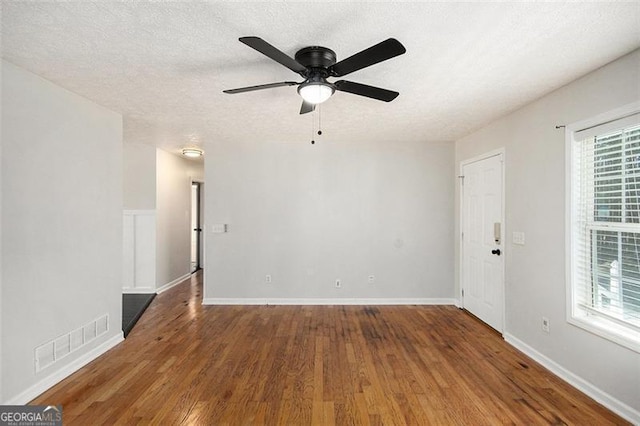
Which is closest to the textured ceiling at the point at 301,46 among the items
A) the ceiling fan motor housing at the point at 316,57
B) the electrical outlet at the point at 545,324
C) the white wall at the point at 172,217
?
the ceiling fan motor housing at the point at 316,57

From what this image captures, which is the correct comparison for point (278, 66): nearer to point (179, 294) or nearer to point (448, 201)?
point (448, 201)

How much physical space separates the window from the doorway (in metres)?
6.76

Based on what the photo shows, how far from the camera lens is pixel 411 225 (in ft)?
14.9

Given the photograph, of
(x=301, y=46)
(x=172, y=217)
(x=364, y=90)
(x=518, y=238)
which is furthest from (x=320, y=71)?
(x=172, y=217)

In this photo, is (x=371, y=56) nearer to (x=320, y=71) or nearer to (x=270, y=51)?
(x=320, y=71)

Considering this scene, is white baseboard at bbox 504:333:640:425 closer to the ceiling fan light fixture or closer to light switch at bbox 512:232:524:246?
light switch at bbox 512:232:524:246

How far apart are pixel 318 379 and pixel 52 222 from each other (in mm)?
2619

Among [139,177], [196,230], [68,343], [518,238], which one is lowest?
[68,343]

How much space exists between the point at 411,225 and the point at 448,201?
699 mm

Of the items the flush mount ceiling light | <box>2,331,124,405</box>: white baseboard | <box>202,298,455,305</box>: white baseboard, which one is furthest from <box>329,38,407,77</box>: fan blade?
the flush mount ceiling light

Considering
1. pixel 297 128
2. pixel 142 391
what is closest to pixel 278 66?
pixel 297 128

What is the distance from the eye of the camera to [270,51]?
155 cm

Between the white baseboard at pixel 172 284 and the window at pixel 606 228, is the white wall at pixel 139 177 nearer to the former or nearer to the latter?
the white baseboard at pixel 172 284

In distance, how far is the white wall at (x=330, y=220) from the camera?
4520 mm
